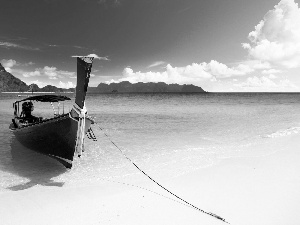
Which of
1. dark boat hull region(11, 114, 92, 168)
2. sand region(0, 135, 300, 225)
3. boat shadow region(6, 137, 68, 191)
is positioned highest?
dark boat hull region(11, 114, 92, 168)

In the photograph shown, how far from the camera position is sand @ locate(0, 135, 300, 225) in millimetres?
6125

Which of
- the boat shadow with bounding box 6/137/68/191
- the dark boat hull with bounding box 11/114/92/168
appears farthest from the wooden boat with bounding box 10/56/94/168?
the boat shadow with bounding box 6/137/68/191

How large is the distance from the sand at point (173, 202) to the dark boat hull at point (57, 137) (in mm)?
1841

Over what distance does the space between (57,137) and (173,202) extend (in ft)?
18.8

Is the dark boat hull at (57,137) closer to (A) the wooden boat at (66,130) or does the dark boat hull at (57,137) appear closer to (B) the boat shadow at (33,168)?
(A) the wooden boat at (66,130)

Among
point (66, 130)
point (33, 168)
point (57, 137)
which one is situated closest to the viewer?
point (66, 130)

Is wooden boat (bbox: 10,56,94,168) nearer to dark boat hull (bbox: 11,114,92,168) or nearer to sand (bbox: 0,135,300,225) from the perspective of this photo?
dark boat hull (bbox: 11,114,92,168)

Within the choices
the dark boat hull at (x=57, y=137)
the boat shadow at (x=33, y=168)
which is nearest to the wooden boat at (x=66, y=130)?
the dark boat hull at (x=57, y=137)

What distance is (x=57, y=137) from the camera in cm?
1030

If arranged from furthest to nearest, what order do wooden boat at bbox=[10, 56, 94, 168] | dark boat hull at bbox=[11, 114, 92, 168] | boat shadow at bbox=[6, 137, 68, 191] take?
dark boat hull at bbox=[11, 114, 92, 168], boat shadow at bbox=[6, 137, 68, 191], wooden boat at bbox=[10, 56, 94, 168]

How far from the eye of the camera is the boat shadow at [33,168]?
889cm

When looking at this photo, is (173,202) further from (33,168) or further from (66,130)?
(33,168)

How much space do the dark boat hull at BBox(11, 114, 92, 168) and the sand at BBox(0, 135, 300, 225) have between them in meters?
1.84

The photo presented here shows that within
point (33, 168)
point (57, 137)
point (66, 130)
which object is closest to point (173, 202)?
point (66, 130)
